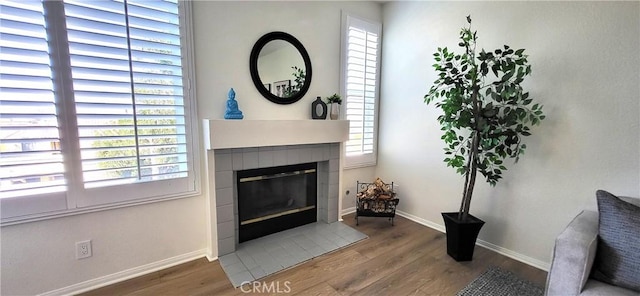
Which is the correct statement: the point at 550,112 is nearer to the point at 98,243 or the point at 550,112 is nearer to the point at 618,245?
the point at 618,245

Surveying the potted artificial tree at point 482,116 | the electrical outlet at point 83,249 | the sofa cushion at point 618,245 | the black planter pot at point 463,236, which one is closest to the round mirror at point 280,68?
the potted artificial tree at point 482,116

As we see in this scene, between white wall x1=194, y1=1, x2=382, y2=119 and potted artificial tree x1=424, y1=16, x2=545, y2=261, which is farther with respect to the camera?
white wall x1=194, y1=1, x2=382, y2=119

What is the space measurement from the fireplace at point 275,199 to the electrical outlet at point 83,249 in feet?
3.59

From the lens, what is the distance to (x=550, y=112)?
2.11m

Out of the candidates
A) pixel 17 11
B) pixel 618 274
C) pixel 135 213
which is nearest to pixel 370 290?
pixel 618 274

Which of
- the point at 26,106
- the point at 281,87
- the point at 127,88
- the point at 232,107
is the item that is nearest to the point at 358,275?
the point at 232,107

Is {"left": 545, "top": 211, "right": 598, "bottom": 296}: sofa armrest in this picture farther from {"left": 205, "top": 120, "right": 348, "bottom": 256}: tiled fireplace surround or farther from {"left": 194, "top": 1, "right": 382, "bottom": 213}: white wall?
{"left": 194, "top": 1, "right": 382, "bottom": 213}: white wall

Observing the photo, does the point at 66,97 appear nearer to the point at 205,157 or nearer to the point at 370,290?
the point at 205,157

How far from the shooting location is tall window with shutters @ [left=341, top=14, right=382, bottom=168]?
310cm

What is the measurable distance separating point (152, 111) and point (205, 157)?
52 centimetres

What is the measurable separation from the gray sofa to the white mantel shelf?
1.93 metres

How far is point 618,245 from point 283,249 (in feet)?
7.27

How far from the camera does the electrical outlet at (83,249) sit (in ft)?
6.12

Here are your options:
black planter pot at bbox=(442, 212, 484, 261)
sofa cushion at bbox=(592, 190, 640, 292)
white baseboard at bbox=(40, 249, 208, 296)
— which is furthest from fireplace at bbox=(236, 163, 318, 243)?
sofa cushion at bbox=(592, 190, 640, 292)
